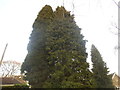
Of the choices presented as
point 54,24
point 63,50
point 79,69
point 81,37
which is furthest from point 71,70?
point 54,24

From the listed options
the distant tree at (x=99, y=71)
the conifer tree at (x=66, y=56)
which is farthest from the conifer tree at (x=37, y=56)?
the distant tree at (x=99, y=71)

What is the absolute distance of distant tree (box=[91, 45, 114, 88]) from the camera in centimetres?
1741

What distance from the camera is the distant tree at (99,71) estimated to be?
57.1 feet

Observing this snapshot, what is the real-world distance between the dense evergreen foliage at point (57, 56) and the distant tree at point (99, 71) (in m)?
6.30

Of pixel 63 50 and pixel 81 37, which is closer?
pixel 63 50

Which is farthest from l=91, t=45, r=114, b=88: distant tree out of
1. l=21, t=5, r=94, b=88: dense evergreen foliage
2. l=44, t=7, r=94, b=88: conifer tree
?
l=21, t=5, r=94, b=88: dense evergreen foliage

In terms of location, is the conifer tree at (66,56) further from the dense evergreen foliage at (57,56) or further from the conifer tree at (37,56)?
the conifer tree at (37,56)

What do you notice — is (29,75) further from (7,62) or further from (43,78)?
(7,62)

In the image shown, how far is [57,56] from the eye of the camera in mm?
11508

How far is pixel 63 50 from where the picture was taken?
1160 centimetres

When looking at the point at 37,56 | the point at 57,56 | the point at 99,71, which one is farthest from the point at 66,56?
the point at 99,71

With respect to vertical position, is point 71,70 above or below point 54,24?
below

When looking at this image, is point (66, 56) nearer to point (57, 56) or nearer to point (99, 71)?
point (57, 56)

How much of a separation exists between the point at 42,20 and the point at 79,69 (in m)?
5.45
